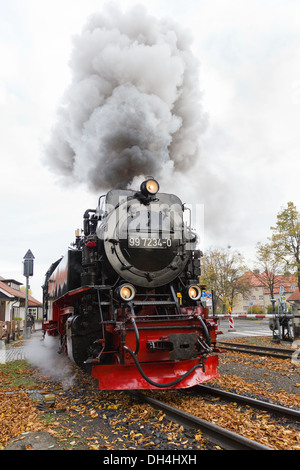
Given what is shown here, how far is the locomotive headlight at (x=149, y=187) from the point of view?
614cm

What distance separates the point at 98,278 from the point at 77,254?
0.94 m

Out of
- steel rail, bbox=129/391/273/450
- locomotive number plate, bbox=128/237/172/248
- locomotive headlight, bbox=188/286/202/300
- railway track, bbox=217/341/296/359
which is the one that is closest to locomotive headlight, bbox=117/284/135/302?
locomotive number plate, bbox=128/237/172/248

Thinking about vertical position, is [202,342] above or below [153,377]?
above

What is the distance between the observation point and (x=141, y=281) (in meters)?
6.04

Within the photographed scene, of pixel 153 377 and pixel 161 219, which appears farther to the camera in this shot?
pixel 161 219

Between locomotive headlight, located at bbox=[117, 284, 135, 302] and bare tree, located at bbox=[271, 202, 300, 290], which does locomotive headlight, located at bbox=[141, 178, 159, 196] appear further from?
bare tree, located at bbox=[271, 202, 300, 290]

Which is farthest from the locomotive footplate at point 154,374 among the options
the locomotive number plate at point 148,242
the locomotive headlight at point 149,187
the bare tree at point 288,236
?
the bare tree at point 288,236

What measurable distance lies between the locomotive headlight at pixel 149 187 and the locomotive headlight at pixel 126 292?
5.50 ft

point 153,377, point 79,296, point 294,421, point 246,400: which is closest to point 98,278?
point 79,296

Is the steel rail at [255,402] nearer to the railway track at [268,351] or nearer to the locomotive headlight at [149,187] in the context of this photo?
the locomotive headlight at [149,187]

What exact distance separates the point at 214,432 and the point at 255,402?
123cm

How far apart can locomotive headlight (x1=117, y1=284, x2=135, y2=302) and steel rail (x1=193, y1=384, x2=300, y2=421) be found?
6.49ft

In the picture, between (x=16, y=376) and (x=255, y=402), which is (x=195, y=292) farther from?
(x=16, y=376)
